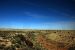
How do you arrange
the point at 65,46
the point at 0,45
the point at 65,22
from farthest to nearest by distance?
the point at 65,46 < the point at 65,22 < the point at 0,45

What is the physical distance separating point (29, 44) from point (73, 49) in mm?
2508

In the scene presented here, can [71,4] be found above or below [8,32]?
above

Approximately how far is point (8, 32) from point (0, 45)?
127 inches

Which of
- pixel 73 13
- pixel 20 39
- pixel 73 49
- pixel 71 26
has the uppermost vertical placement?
pixel 73 13

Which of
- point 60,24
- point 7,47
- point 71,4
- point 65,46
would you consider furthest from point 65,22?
point 7,47

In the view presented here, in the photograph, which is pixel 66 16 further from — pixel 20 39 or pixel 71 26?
pixel 20 39

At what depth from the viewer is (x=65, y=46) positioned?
32.4ft

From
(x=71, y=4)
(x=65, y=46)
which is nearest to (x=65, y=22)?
(x=71, y=4)

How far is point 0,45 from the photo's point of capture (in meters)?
7.19

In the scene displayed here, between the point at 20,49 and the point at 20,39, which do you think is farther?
the point at 20,39

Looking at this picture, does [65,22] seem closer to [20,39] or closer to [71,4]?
[71,4]

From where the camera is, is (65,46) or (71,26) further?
(65,46)

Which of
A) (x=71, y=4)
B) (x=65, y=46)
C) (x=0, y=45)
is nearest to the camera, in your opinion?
(x=0, y=45)

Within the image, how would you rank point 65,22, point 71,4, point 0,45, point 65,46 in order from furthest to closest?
1. point 65,46
2. point 65,22
3. point 71,4
4. point 0,45
